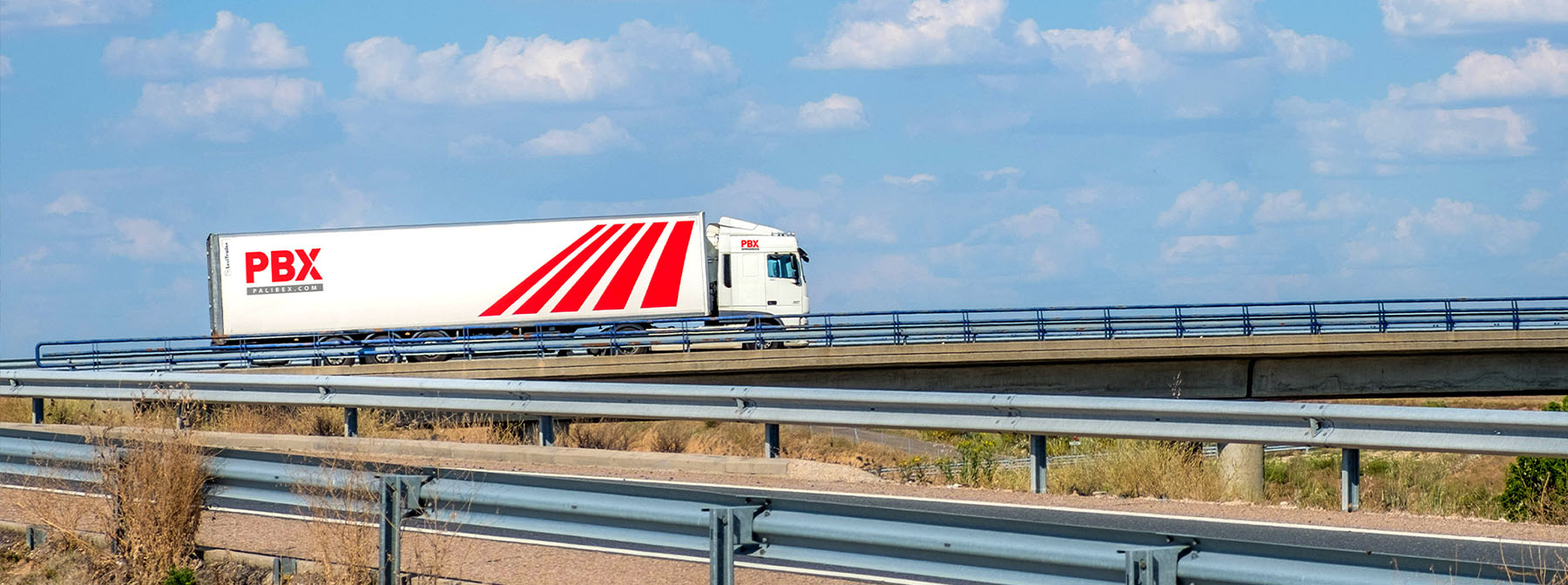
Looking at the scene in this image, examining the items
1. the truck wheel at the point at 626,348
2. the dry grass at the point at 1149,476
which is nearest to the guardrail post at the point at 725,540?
the dry grass at the point at 1149,476

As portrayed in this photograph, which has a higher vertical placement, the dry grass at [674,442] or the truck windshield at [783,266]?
the truck windshield at [783,266]

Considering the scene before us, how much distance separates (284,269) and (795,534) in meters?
29.6

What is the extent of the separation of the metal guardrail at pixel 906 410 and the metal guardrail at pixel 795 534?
279cm

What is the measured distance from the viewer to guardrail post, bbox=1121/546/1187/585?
525 cm

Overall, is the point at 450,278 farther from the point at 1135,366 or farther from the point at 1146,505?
the point at 1146,505

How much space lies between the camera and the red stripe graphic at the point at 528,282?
109 ft

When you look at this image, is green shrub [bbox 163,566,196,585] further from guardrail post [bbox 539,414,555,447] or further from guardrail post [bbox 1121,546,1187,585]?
guardrail post [bbox 539,414,555,447]

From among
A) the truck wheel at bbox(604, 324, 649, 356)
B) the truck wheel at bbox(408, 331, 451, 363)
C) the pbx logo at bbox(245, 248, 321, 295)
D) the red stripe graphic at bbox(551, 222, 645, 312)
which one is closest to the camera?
the truck wheel at bbox(604, 324, 649, 356)

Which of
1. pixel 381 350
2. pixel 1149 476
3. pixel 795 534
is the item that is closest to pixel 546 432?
pixel 1149 476

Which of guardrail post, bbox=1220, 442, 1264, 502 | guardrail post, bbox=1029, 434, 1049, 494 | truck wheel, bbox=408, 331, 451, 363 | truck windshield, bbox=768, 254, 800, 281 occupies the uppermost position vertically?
truck windshield, bbox=768, 254, 800, 281

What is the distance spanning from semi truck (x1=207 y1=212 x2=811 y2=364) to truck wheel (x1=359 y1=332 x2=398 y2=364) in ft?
1.75

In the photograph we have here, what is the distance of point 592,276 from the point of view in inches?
1313

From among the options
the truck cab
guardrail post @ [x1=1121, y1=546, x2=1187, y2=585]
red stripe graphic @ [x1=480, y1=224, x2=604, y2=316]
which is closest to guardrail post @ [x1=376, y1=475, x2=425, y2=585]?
guardrail post @ [x1=1121, y1=546, x2=1187, y2=585]

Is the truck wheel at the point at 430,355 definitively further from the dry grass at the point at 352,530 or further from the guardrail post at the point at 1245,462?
the dry grass at the point at 352,530
